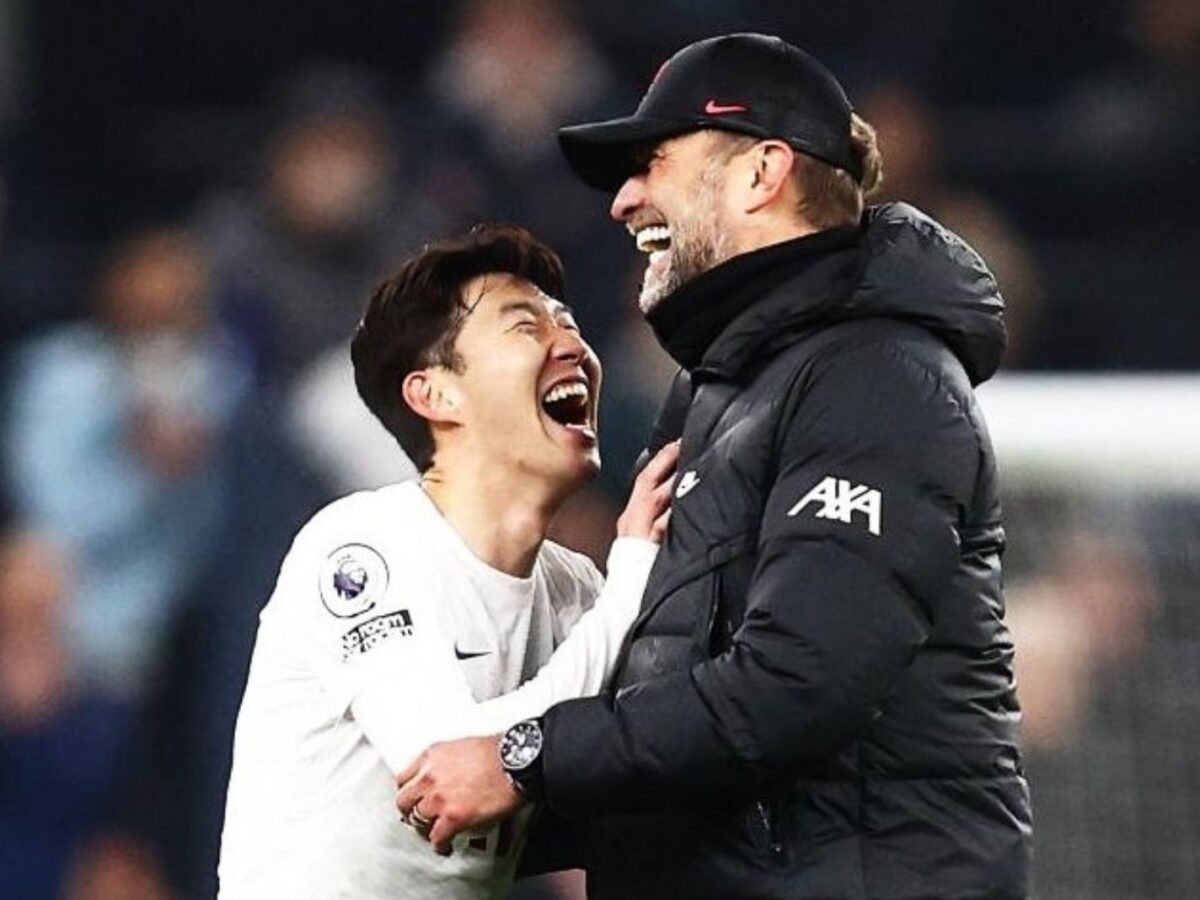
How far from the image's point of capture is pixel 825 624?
114 inches

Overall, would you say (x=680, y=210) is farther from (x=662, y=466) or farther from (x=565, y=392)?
(x=565, y=392)

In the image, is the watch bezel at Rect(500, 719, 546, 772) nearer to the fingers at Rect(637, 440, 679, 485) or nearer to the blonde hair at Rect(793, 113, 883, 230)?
the fingers at Rect(637, 440, 679, 485)

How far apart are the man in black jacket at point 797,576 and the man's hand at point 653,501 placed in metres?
0.13

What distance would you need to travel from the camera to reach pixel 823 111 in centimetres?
324

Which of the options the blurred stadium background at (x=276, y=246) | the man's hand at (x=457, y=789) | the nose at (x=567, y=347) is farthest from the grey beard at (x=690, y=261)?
the blurred stadium background at (x=276, y=246)

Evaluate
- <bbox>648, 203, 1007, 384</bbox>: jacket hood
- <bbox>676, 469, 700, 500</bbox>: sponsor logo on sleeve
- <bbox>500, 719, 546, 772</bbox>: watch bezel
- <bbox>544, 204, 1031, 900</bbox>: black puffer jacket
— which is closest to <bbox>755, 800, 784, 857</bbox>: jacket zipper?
<bbox>544, 204, 1031, 900</bbox>: black puffer jacket

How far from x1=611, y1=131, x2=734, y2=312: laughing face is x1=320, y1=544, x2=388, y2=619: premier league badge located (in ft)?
1.49

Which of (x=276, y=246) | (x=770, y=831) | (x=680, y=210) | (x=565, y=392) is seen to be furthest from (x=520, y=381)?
(x=276, y=246)

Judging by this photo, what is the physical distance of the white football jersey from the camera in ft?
10.7

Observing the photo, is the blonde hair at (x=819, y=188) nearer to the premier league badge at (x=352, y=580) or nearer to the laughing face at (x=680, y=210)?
the laughing face at (x=680, y=210)

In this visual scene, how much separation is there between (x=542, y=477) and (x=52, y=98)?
3.85m

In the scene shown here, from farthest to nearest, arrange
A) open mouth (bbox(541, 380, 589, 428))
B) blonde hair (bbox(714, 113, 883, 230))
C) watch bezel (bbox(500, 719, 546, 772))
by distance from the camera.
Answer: open mouth (bbox(541, 380, 589, 428))
blonde hair (bbox(714, 113, 883, 230))
watch bezel (bbox(500, 719, 546, 772))

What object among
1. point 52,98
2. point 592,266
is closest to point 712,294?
point 592,266

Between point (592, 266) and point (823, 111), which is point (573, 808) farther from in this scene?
point (592, 266)
